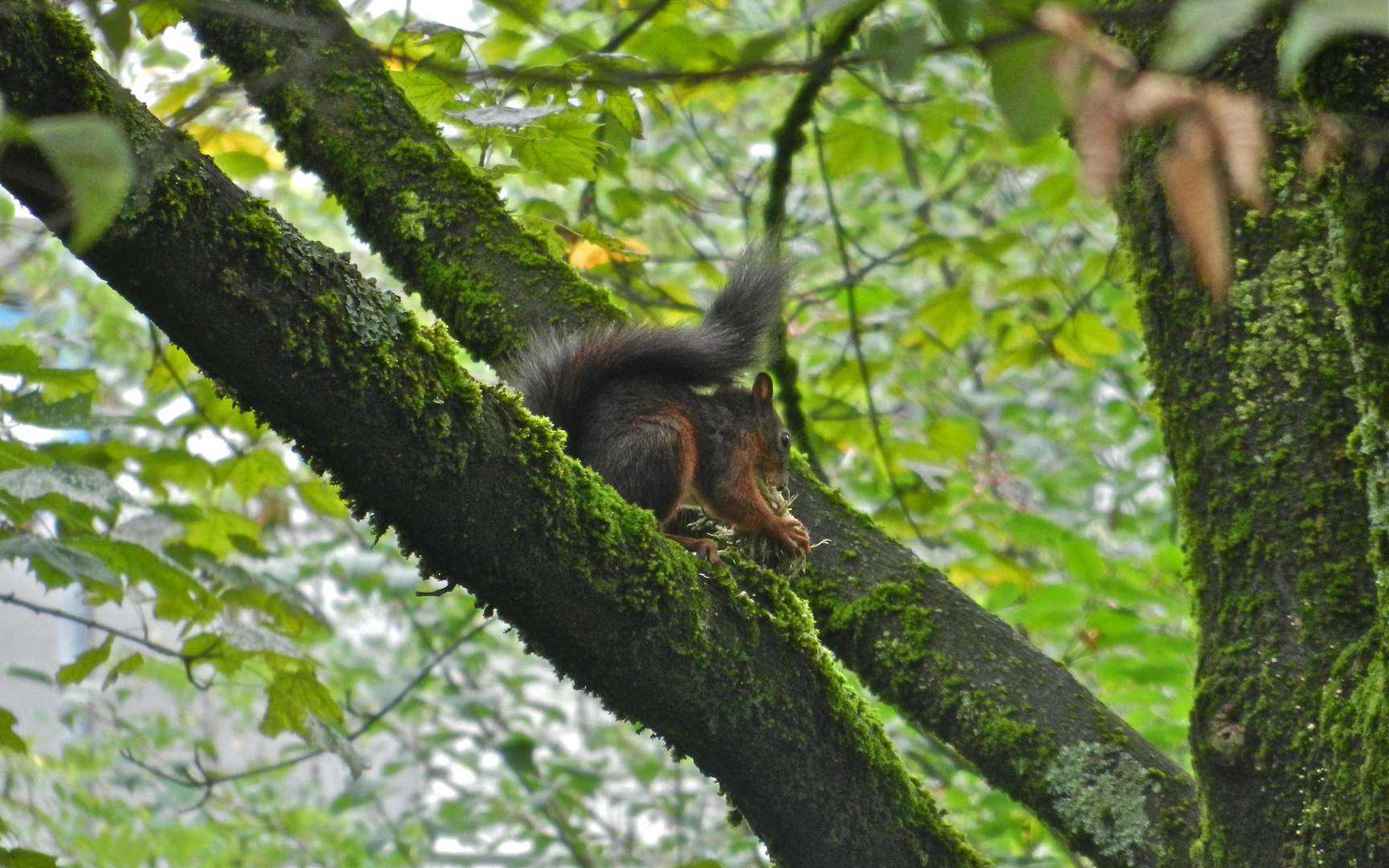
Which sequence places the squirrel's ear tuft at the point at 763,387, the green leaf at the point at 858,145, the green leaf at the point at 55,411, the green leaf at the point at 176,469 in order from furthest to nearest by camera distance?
the green leaf at the point at 858,145 < the squirrel's ear tuft at the point at 763,387 < the green leaf at the point at 176,469 < the green leaf at the point at 55,411

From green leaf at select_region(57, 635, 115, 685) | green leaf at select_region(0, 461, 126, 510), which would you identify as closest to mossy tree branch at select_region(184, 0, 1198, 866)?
green leaf at select_region(0, 461, 126, 510)

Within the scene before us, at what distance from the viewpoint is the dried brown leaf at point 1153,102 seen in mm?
644

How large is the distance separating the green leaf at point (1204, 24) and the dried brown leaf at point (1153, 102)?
0.10m

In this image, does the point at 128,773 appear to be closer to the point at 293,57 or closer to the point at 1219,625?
the point at 293,57

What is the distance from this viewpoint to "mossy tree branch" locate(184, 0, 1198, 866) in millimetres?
2197

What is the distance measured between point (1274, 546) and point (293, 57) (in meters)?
2.11

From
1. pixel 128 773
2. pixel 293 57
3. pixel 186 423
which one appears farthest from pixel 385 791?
pixel 293 57

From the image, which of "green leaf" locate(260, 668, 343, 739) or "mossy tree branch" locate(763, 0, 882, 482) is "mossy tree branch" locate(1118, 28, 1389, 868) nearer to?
"mossy tree branch" locate(763, 0, 882, 482)

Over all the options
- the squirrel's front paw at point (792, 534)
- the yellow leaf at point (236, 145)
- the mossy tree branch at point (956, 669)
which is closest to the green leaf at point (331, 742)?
the mossy tree branch at point (956, 669)

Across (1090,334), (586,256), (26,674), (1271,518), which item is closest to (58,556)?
(586,256)

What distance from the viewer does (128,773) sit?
471 centimetres

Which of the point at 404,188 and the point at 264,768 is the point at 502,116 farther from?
the point at 264,768

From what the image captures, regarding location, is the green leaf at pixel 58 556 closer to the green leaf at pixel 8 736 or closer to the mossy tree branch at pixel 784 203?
the green leaf at pixel 8 736

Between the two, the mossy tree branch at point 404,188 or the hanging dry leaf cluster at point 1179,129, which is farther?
the mossy tree branch at point 404,188
